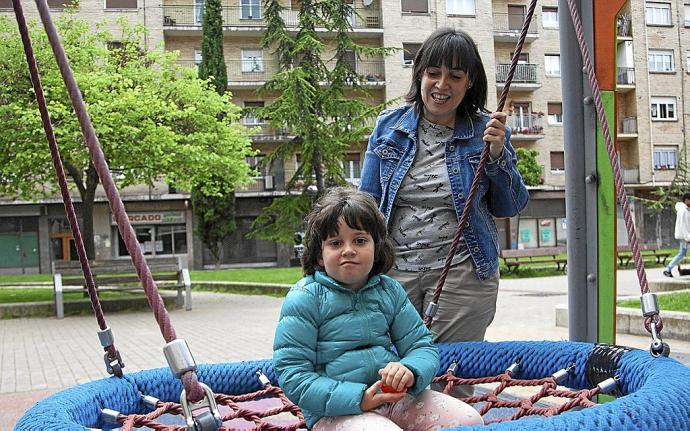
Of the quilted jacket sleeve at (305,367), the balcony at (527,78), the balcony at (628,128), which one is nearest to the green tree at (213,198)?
the balcony at (527,78)

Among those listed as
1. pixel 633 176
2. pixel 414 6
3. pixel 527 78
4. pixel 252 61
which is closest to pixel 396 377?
pixel 414 6

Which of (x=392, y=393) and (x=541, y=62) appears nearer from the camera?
(x=392, y=393)

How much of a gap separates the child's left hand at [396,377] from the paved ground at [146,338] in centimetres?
296

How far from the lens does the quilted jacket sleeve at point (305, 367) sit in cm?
153

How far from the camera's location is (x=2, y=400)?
4551mm

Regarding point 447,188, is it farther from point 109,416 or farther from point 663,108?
point 663,108

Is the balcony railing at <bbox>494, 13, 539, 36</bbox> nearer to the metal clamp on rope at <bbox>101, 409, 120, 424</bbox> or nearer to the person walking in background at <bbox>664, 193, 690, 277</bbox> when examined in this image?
→ the person walking in background at <bbox>664, 193, 690, 277</bbox>

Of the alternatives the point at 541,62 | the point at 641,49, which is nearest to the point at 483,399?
the point at 541,62

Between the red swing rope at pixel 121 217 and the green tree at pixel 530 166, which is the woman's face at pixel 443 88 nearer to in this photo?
the red swing rope at pixel 121 217

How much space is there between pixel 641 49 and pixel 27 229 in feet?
90.6

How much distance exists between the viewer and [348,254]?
5.39 feet

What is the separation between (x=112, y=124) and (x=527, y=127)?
2369 cm

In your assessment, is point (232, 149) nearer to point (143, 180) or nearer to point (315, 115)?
point (143, 180)

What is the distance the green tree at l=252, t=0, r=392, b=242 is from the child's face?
569 inches
